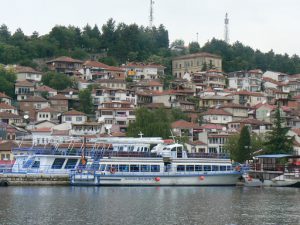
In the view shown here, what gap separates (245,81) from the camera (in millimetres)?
125688

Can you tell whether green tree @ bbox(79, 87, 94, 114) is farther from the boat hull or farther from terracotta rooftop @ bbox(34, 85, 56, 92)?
the boat hull

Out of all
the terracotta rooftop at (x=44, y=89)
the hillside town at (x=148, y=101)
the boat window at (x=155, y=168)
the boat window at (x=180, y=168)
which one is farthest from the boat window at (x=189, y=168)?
the terracotta rooftop at (x=44, y=89)

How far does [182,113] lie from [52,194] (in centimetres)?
5338

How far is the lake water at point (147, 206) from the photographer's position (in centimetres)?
3562

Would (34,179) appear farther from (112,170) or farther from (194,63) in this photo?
(194,63)

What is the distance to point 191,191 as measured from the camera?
5306 cm

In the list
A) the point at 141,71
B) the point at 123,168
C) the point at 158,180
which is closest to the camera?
the point at 123,168

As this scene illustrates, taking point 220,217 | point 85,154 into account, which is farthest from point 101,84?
point 220,217

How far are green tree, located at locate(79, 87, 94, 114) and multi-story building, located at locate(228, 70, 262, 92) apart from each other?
33538 millimetres

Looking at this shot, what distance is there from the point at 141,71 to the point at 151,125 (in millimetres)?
46809

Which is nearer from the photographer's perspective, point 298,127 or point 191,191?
point 191,191

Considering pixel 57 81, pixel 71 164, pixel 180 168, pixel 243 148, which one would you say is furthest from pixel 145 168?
pixel 57 81

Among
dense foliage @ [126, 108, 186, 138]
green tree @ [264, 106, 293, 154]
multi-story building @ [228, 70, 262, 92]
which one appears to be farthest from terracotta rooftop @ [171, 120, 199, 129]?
multi-story building @ [228, 70, 262, 92]

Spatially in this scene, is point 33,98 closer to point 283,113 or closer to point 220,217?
point 283,113
